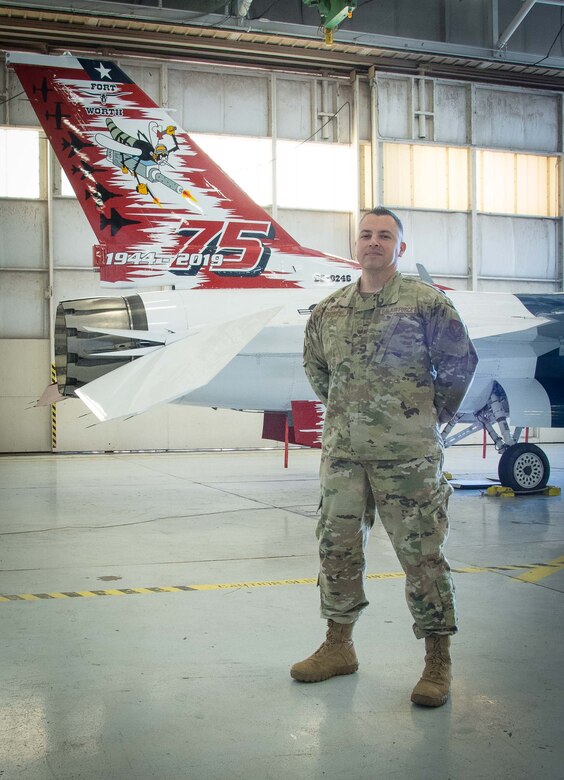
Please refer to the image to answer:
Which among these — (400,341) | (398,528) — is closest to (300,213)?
(400,341)

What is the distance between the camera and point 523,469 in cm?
1107

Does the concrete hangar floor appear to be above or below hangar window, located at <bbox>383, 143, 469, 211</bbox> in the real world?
below

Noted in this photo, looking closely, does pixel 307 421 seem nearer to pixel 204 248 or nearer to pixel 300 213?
pixel 204 248

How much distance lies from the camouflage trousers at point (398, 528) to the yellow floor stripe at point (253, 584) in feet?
6.33

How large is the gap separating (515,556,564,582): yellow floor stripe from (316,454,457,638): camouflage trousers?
7.72 feet

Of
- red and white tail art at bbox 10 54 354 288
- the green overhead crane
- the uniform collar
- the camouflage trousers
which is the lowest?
the camouflage trousers

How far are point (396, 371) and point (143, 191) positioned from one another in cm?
819

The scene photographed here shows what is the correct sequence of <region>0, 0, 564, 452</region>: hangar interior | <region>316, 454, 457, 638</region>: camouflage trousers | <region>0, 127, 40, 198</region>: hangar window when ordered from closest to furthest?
<region>316, 454, 457, 638</region>: camouflage trousers, <region>0, 0, 564, 452</region>: hangar interior, <region>0, 127, 40, 198</region>: hangar window

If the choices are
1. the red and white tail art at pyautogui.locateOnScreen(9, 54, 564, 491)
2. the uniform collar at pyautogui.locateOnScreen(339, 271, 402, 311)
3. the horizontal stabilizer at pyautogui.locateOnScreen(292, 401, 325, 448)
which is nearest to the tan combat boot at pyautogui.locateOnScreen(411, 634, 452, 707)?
the uniform collar at pyautogui.locateOnScreen(339, 271, 402, 311)

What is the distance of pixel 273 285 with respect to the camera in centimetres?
1116

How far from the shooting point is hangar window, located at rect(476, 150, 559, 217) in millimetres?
21375

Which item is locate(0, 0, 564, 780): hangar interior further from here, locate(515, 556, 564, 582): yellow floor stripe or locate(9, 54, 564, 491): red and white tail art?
locate(9, 54, 564, 491): red and white tail art

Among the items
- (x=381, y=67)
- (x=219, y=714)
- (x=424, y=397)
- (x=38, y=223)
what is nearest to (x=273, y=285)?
(x=424, y=397)

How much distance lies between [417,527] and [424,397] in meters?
0.60
